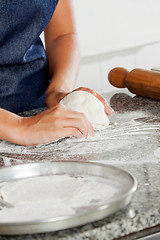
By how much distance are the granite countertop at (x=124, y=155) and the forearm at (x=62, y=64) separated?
8 cm

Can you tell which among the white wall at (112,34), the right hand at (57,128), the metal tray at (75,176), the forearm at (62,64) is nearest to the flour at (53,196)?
the metal tray at (75,176)

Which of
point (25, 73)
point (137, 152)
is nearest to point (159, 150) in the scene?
point (137, 152)

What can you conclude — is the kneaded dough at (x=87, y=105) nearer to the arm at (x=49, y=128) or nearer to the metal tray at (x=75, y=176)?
the arm at (x=49, y=128)

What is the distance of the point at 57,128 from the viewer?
32.9 inches

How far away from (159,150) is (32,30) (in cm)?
51

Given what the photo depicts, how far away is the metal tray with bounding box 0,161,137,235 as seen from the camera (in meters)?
0.46

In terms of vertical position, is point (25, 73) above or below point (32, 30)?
below

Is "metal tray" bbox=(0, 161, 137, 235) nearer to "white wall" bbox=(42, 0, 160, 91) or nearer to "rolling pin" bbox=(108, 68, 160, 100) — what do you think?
"rolling pin" bbox=(108, 68, 160, 100)

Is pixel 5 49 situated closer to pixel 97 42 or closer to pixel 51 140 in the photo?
pixel 51 140

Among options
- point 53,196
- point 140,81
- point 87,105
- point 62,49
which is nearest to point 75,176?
point 53,196

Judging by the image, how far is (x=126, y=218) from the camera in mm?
498

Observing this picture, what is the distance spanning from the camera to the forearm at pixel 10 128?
844 millimetres

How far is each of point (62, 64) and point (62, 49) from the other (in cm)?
6

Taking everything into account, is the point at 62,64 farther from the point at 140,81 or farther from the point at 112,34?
the point at 112,34
